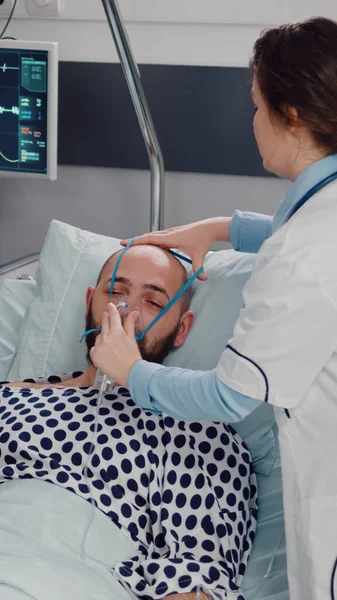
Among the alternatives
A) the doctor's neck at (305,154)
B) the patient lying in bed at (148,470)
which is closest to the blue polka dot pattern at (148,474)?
the patient lying in bed at (148,470)

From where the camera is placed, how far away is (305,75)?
3.95 feet

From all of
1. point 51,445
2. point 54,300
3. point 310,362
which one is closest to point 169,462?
point 51,445

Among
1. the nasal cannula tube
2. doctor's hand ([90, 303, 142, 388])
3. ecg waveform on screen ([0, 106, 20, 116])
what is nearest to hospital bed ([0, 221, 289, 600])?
the nasal cannula tube

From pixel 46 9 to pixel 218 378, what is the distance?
6.30 ft

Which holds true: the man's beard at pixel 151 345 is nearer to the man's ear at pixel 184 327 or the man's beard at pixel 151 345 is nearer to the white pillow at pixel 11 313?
the man's ear at pixel 184 327

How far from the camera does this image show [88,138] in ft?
9.21

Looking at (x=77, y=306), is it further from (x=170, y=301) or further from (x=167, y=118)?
(x=167, y=118)

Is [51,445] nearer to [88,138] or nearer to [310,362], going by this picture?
[310,362]

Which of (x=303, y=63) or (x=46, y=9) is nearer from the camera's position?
(x=303, y=63)

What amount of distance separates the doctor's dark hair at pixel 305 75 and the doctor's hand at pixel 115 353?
19.6 inches

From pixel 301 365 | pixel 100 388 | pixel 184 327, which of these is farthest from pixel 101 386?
pixel 301 365

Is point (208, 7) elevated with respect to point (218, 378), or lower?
elevated

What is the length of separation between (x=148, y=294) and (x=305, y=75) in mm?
683

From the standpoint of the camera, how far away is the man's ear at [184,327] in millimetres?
1808
